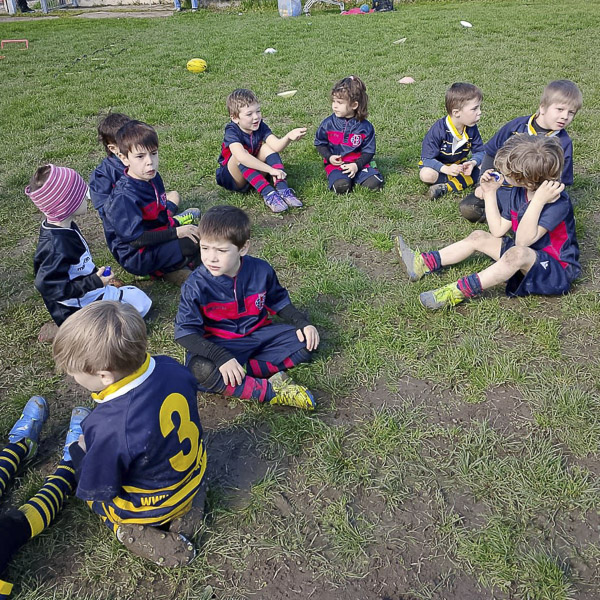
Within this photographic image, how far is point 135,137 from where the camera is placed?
148 inches

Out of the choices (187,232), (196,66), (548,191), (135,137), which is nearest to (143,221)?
(187,232)

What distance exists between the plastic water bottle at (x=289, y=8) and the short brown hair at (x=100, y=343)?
19049mm

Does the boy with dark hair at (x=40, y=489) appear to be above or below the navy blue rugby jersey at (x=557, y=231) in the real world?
below

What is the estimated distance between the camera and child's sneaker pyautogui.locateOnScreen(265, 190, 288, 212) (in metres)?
5.16

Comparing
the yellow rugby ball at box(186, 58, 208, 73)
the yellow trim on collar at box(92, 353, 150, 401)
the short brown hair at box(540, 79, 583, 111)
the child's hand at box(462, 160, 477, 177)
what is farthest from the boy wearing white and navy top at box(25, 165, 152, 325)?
the yellow rugby ball at box(186, 58, 208, 73)

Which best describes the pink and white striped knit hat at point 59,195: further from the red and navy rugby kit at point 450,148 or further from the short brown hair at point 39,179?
the red and navy rugby kit at point 450,148

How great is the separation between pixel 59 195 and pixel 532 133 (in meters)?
3.88

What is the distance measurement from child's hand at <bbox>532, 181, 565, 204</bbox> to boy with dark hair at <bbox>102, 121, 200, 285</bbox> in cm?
254

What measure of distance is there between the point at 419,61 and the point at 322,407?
973cm

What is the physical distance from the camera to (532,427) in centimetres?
284

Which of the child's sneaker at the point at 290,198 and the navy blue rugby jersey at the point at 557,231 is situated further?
the child's sneaker at the point at 290,198

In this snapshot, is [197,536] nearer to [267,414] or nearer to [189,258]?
[267,414]

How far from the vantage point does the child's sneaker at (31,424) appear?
279cm

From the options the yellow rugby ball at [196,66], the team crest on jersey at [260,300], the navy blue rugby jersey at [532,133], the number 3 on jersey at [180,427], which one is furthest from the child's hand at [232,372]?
the yellow rugby ball at [196,66]
